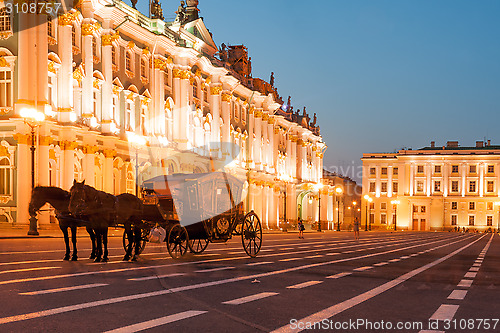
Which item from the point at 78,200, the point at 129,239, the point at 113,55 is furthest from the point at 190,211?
the point at 113,55

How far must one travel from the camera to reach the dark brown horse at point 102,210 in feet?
51.1

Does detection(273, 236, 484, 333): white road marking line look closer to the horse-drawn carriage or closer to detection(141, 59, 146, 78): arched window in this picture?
the horse-drawn carriage

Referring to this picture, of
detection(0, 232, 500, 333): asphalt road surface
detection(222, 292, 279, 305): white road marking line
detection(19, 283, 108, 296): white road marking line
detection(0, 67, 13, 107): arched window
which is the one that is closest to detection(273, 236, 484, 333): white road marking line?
detection(0, 232, 500, 333): asphalt road surface

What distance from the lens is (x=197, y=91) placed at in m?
58.2

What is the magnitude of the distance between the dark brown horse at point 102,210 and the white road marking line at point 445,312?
916cm

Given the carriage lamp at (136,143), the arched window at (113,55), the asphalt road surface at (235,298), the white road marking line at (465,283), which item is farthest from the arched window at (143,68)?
the white road marking line at (465,283)

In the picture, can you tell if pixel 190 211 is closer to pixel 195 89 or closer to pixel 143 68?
pixel 143 68

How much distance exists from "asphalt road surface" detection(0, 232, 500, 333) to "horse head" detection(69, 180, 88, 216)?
1.30 m

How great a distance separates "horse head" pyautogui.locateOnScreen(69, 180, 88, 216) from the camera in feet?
50.6

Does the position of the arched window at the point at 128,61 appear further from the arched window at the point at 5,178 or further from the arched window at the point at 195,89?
the arched window at the point at 5,178

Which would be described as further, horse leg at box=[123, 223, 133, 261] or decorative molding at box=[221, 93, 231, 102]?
decorative molding at box=[221, 93, 231, 102]

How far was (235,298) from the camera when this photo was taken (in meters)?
9.77

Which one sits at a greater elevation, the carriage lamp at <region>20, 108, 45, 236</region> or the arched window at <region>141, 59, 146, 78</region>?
the arched window at <region>141, 59, 146, 78</region>

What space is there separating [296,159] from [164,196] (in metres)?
73.6
